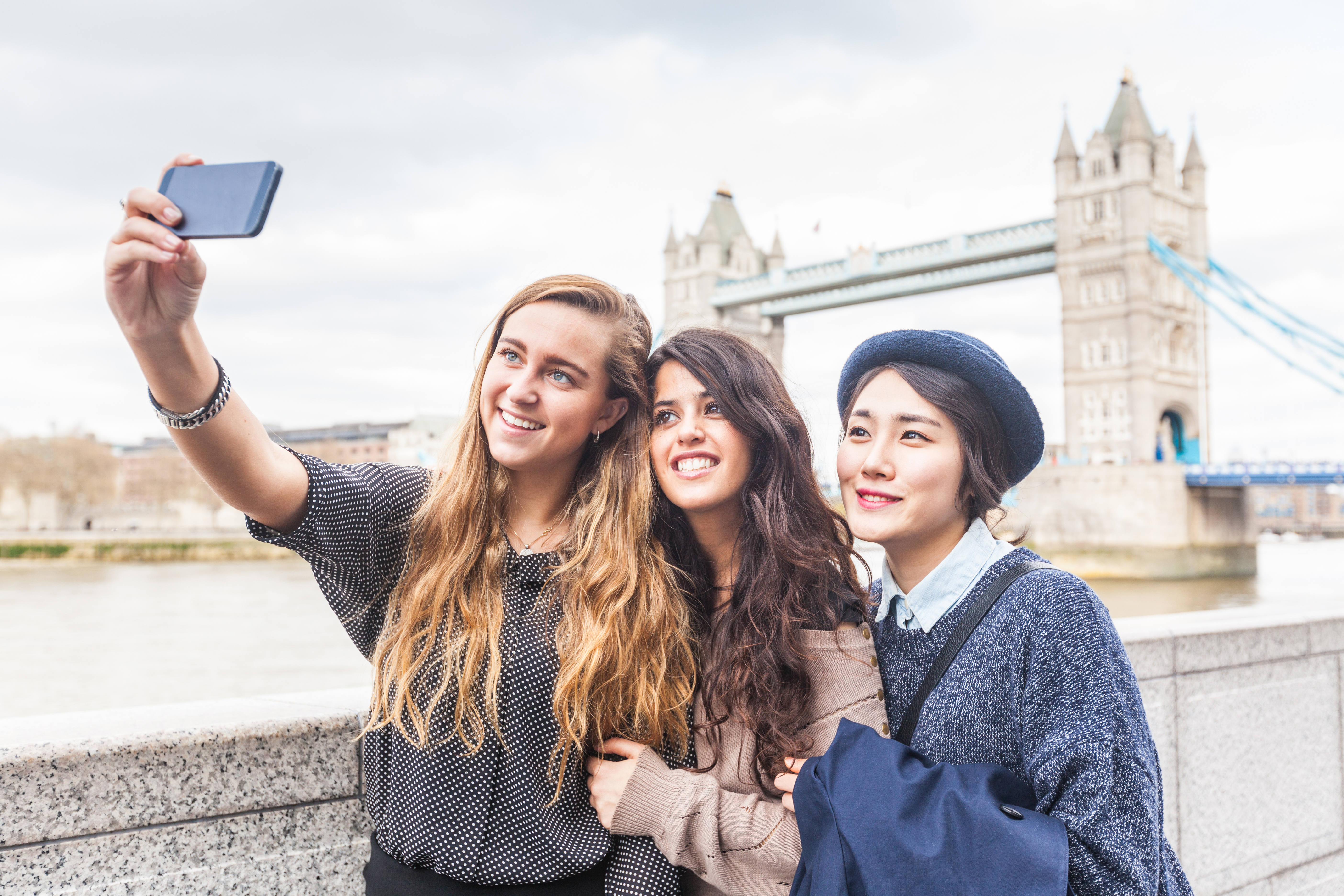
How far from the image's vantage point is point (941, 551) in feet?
3.90

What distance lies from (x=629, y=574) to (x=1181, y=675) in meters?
1.60

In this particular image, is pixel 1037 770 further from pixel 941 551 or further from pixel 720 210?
pixel 720 210

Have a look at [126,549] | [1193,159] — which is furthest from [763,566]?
[1193,159]

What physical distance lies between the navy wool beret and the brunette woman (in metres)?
0.16

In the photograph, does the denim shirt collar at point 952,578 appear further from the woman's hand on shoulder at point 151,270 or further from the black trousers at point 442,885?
the woman's hand on shoulder at point 151,270

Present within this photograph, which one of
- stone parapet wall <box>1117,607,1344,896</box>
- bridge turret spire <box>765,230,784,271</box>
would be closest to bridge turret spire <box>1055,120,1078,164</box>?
bridge turret spire <box>765,230,784,271</box>

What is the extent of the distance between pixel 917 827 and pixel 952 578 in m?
0.29

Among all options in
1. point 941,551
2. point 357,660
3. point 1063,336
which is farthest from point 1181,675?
point 1063,336

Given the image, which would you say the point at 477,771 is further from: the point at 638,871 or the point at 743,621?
the point at 743,621

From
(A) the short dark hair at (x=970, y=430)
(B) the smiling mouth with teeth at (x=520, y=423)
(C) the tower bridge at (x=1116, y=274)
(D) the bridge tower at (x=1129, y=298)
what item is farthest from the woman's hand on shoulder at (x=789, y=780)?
(D) the bridge tower at (x=1129, y=298)

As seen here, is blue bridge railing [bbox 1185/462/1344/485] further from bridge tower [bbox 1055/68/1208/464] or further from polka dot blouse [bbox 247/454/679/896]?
polka dot blouse [bbox 247/454/679/896]

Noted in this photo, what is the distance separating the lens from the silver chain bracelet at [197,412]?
941 millimetres

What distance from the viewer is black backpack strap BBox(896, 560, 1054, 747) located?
1.08 m

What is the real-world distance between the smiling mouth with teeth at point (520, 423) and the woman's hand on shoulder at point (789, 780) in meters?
0.48
